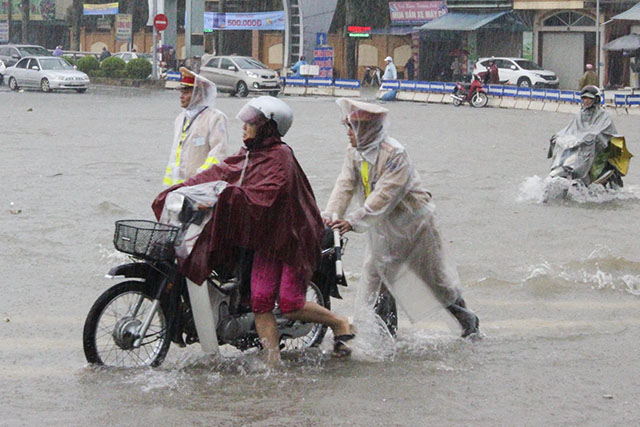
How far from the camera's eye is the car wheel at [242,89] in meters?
36.9

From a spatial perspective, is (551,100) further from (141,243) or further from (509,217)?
(141,243)

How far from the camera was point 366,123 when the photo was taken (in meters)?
5.91

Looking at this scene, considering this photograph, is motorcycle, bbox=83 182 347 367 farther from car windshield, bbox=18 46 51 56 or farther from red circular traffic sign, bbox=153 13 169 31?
car windshield, bbox=18 46 51 56

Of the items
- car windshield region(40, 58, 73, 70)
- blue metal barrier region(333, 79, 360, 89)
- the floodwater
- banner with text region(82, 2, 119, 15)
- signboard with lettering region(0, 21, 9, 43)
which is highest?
banner with text region(82, 2, 119, 15)

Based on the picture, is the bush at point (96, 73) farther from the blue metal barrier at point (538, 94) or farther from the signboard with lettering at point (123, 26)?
the blue metal barrier at point (538, 94)

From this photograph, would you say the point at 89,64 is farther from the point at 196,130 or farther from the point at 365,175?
the point at 365,175

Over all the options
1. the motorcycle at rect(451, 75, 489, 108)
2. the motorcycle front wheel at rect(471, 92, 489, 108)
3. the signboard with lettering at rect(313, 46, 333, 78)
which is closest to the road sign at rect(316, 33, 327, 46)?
the signboard with lettering at rect(313, 46, 333, 78)

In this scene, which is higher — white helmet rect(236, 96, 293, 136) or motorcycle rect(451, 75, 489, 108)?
motorcycle rect(451, 75, 489, 108)

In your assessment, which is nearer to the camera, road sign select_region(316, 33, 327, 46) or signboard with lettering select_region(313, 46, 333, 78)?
signboard with lettering select_region(313, 46, 333, 78)

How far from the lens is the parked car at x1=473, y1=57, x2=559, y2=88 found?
134ft

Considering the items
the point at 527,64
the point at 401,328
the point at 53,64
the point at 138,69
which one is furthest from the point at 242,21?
the point at 401,328

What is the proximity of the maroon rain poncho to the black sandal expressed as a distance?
54cm

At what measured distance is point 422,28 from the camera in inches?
1852

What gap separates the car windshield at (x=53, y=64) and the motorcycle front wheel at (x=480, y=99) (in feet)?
49.6
